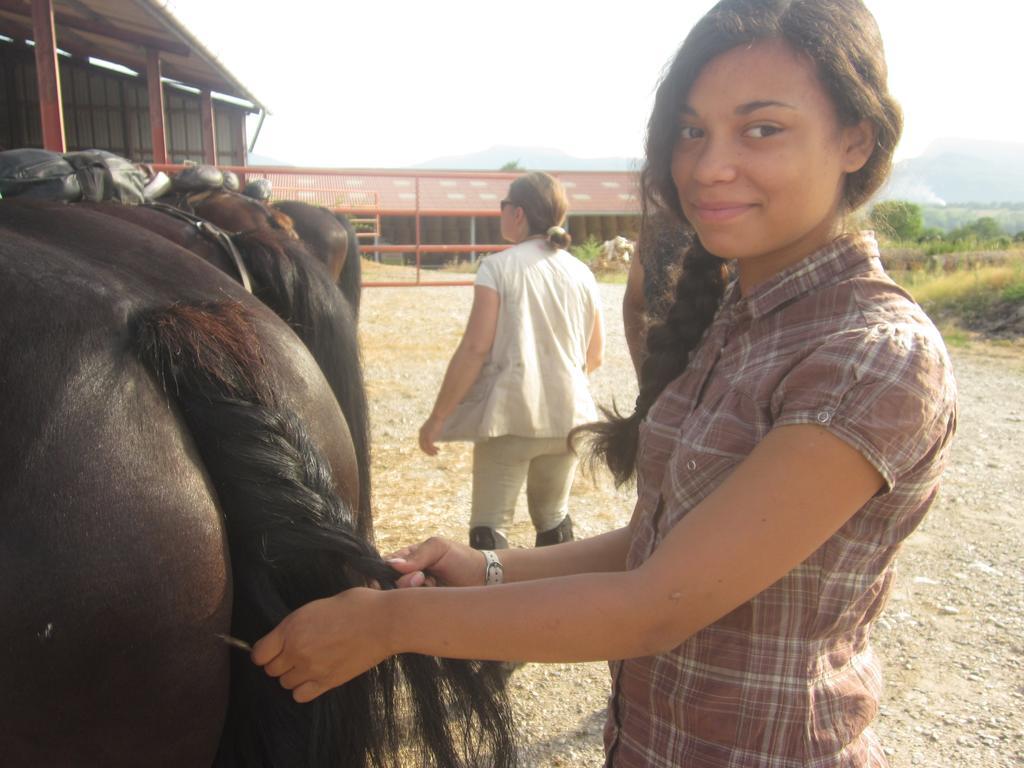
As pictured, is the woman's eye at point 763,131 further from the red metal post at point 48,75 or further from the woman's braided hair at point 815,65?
the red metal post at point 48,75

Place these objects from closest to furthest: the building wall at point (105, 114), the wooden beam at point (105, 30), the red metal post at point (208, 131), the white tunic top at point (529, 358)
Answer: the white tunic top at point (529, 358) < the wooden beam at point (105, 30) < the building wall at point (105, 114) < the red metal post at point (208, 131)

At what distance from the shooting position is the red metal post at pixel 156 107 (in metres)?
10.9

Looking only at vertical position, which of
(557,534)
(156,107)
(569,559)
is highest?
(156,107)

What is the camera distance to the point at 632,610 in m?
0.98

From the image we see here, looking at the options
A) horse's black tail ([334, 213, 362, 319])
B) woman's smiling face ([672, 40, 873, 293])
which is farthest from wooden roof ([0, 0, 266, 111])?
woman's smiling face ([672, 40, 873, 293])

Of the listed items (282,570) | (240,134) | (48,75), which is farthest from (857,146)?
(240,134)

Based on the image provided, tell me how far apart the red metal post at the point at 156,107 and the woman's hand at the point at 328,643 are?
432 inches

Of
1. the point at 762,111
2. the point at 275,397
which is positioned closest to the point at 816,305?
the point at 762,111

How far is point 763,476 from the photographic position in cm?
96

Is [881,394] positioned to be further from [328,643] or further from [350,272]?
[350,272]

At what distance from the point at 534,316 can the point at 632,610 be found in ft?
7.38

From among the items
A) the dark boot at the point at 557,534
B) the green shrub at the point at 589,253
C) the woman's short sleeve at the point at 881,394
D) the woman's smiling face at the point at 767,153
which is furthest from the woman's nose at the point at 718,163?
the green shrub at the point at 589,253

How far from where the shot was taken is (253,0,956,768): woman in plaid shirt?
962mm

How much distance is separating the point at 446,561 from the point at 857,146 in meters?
0.86
